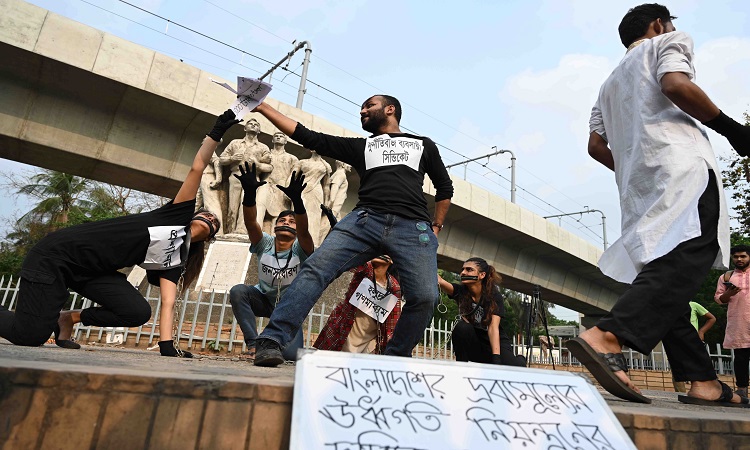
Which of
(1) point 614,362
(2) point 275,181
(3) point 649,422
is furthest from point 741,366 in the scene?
(2) point 275,181

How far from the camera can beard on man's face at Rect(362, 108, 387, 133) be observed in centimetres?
308

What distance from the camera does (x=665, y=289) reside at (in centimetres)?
208

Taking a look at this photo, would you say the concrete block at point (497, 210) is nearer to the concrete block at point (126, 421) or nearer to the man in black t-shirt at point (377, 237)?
the man in black t-shirt at point (377, 237)

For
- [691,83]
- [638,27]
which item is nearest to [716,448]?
[691,83]

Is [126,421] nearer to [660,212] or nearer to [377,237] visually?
[377,237]

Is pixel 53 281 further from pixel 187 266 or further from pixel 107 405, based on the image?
A: pixel 107 405

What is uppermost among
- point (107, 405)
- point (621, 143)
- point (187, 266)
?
point (621, 143)

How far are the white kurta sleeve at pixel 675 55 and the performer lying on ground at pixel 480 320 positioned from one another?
2520mm

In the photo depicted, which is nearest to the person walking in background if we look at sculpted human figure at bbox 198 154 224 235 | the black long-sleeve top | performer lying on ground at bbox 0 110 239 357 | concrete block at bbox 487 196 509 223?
the black long-sleeve top

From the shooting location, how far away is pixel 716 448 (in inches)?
57.6

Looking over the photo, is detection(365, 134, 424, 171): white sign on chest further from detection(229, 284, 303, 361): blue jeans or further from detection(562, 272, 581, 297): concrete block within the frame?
detection(562, 272, 581, 297): concrete block

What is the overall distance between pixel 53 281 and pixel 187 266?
3.42ft

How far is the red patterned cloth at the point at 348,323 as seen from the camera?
14.3ft

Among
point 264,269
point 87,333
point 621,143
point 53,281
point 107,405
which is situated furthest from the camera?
point 87,333
